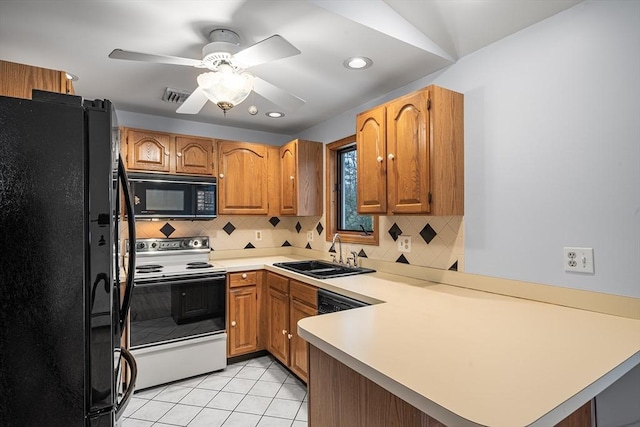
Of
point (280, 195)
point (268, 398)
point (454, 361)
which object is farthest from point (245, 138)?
point (454, 361)

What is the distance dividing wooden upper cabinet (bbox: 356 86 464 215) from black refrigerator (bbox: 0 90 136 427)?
1564mm

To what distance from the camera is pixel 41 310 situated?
87cm

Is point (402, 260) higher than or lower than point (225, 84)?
lower

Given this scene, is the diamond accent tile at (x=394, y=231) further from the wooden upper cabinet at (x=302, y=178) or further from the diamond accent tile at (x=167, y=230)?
the diamond accent tile at (x=167, y=230)

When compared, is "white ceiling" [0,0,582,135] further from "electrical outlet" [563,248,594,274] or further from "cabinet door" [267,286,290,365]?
"cabinet door" [267,286,290,365]

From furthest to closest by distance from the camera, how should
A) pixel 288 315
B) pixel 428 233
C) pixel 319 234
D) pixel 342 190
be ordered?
pixel 319 234 < pixel 342 190 < pixel 288 315 < pixel 428 233

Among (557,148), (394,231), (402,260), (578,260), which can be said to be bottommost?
(402,260)

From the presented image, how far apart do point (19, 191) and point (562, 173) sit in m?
2.10

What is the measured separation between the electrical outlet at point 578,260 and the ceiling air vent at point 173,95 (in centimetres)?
270

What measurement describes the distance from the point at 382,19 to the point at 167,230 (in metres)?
2.63

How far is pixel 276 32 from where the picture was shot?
1.75 meters

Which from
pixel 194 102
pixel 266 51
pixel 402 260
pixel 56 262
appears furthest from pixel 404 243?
pixel 56 262

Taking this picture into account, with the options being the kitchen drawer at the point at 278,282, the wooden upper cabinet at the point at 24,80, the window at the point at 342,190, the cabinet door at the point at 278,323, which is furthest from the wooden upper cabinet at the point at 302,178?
the wooden upper cabinet at the point at 24,80

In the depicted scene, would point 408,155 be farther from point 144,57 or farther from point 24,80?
point 24,80
